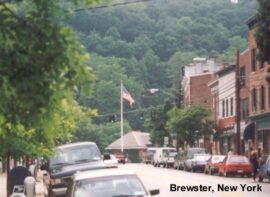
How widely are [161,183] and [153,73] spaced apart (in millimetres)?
88060

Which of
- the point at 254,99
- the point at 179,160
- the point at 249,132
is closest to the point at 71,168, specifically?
the point at 254,99

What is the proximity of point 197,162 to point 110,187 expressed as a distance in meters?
45.8

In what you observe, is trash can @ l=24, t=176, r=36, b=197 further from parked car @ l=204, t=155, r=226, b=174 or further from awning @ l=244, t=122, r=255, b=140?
awning @ l=244, t=122, r=255, b=140

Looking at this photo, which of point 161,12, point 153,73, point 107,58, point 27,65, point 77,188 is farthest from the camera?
point 153,73

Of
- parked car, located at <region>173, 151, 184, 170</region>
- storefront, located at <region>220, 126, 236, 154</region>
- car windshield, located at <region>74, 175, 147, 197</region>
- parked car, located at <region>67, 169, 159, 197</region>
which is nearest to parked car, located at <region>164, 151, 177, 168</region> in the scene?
parked car, located at <region>173, 151, 184, 170</region>

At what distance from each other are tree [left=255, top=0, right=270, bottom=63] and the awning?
27067 mm

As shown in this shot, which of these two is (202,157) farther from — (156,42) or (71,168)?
(156,42)

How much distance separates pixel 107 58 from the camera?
109 m

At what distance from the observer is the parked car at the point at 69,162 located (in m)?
23.7

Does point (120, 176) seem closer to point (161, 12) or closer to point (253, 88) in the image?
point (253, 88)

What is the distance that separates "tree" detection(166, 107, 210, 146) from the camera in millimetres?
74562

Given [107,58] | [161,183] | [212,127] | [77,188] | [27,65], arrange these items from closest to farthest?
[27,65] < [77,188] < [161,183] < [212,127] < [107,58]

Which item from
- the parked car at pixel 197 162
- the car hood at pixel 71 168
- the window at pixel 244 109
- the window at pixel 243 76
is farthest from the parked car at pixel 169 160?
the car hood at pixel 71 168

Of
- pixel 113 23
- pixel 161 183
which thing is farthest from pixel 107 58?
pixel 161 183
